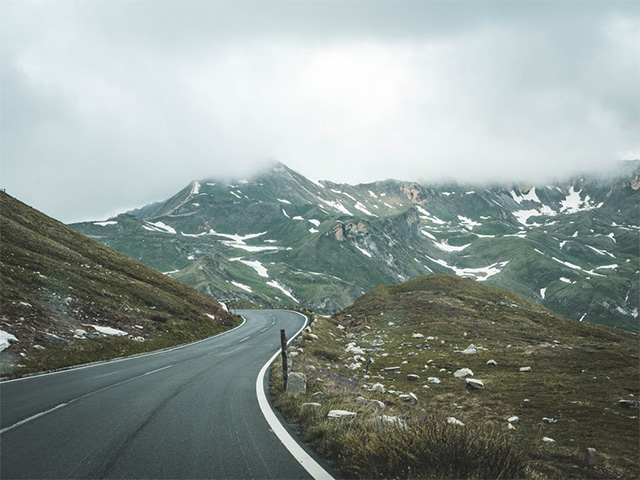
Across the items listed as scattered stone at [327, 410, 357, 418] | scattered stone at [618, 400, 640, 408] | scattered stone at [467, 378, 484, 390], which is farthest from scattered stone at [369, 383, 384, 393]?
scattered stone at [618, 400, 640, 408]

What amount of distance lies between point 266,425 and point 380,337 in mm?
24965

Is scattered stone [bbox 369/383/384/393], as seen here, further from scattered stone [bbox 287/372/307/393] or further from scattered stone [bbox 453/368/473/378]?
→ scattered stone [bbox 453/368/473/378]

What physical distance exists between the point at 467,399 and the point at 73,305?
28489 millimetres

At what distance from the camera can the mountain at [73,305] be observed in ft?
66.0

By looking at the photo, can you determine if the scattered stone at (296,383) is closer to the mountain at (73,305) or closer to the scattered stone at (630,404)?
the scattered stone at (630,404)

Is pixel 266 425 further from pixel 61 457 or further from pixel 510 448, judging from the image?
pixel 510 448

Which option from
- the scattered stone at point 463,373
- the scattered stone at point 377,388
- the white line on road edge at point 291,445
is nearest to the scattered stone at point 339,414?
the white line on road edge at point 291,445

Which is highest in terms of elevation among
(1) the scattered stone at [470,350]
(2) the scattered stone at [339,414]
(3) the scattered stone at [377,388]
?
(2) the scattered stone at [339,414]

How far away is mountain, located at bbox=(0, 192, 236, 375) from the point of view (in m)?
20.1

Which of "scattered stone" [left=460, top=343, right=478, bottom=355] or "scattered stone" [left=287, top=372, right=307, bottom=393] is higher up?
"scattered stone" [left=287, top=372, right=307, bottom=393]

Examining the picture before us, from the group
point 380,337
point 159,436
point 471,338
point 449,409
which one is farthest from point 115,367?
point 471,338

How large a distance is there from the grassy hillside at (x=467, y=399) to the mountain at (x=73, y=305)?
1262cm

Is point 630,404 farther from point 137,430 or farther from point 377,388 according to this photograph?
point 137,430

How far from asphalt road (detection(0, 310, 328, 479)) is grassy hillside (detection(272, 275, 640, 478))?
1.22m
